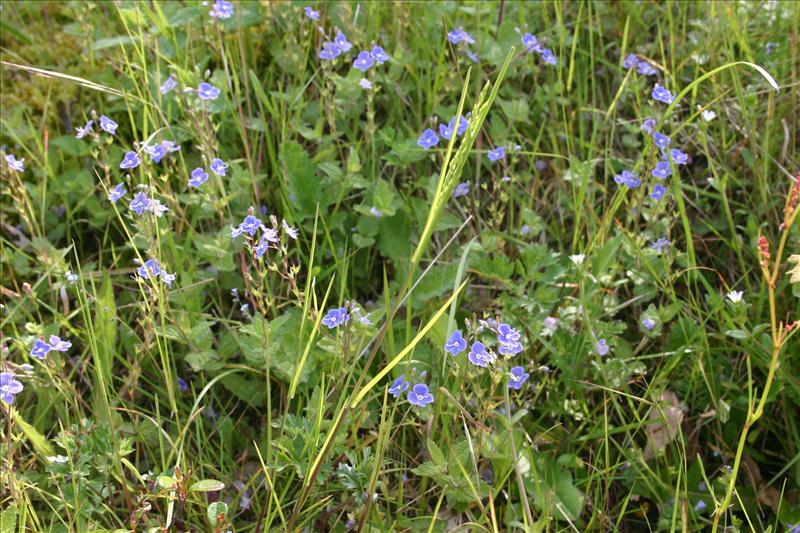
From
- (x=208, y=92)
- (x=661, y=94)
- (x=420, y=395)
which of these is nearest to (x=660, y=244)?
(x=661, y=94)

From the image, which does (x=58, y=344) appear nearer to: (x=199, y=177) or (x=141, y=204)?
(x=141, y=204)

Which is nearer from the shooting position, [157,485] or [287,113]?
[157,485]

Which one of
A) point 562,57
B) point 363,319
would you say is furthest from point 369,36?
point 363,319

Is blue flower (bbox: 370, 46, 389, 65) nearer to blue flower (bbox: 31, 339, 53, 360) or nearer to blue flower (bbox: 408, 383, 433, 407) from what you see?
blue flower (bbox: 408, 383, 433, 407)

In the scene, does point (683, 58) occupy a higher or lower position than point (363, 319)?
higher

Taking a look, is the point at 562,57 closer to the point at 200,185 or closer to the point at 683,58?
the point at 683,58

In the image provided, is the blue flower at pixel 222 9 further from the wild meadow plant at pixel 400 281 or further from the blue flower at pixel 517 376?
the blue flower at pixel 517 376

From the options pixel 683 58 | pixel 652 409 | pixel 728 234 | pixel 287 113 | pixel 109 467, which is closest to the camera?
pixel 109 467

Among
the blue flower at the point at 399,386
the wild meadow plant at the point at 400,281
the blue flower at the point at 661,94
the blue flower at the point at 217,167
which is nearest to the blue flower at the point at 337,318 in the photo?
the wild meadow plant at the point at 400,281
